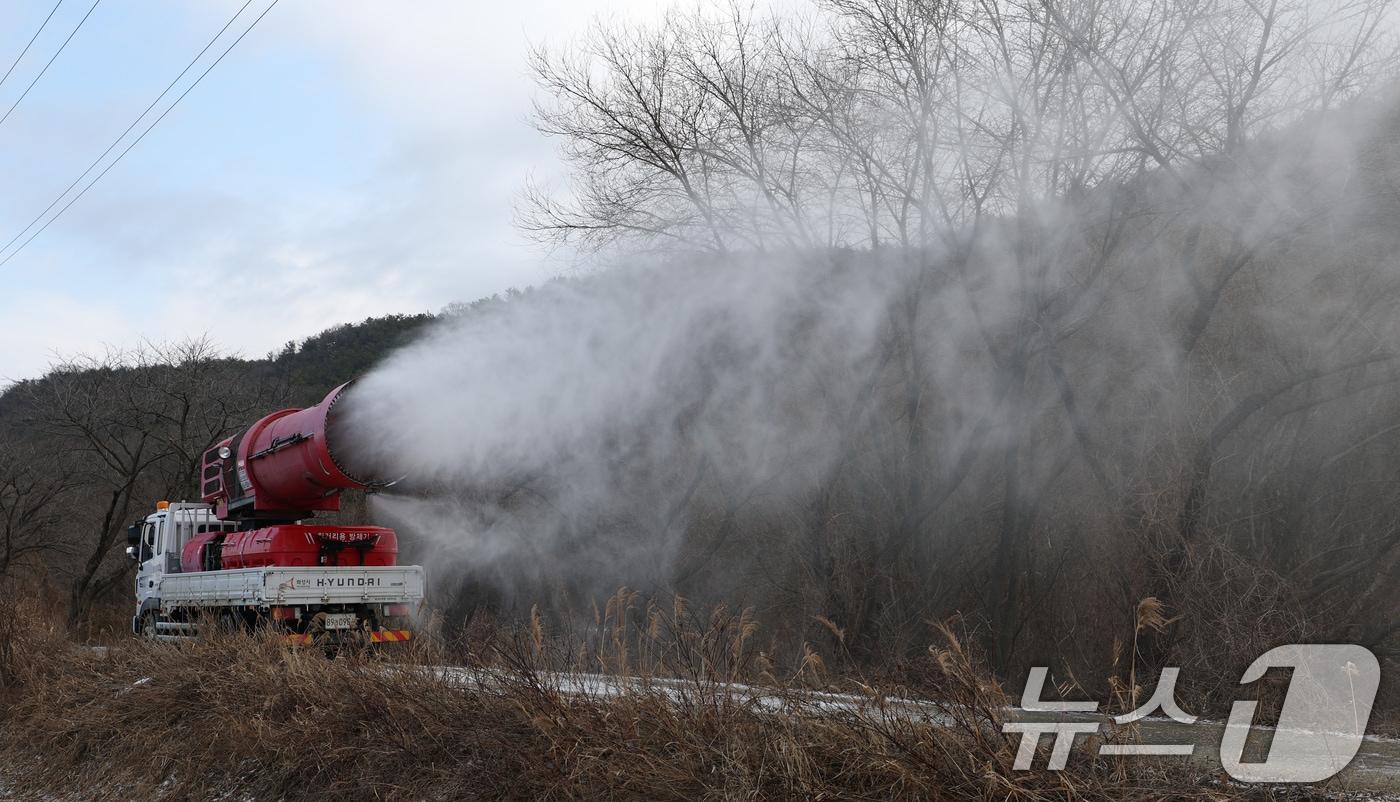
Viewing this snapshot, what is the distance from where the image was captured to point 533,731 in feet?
22.6

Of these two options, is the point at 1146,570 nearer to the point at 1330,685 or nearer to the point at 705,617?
the point at 1330,685

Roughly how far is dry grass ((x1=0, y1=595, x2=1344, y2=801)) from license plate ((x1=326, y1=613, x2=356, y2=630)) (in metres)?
2.50

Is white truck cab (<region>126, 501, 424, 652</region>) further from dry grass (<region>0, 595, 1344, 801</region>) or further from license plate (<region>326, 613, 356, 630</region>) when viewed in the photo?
dry grass (<region>0, 595, 1344, 801</region>)

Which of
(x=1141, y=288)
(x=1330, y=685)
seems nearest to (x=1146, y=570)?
(x=1330, y=685)

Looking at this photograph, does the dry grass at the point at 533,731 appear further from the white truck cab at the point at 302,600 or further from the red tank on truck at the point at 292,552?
the red tank on truck at the point at 292,552

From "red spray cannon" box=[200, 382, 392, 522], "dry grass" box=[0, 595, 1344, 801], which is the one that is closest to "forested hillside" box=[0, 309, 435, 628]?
"red spray cannon" box=[200, 382, 392, 522]

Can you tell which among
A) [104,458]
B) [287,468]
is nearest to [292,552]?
[287,468]

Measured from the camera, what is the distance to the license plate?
13.9 m

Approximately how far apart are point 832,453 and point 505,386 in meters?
5.59

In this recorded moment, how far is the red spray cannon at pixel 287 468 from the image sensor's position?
44.3ft

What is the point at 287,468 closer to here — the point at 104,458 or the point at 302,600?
the point at 302,600

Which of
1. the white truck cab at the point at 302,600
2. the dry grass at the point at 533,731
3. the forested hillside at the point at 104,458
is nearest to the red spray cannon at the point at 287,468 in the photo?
the white truck cab at the point at 302,600

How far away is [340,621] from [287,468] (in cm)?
212

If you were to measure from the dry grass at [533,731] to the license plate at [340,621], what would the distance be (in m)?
2.50
